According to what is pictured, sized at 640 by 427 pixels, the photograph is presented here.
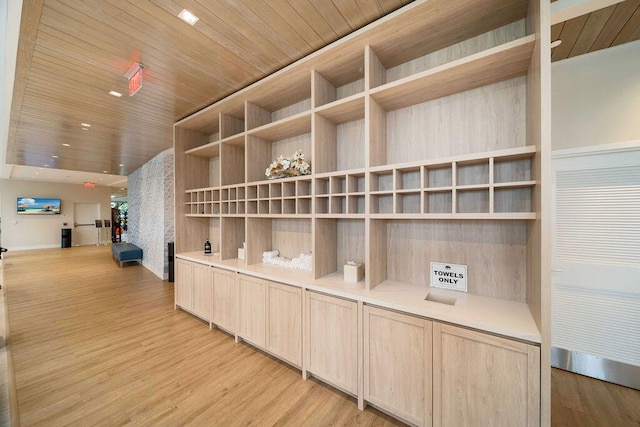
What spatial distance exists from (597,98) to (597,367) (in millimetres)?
2420

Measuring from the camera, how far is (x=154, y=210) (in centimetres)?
631

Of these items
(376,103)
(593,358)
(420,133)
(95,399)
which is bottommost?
(95,399)

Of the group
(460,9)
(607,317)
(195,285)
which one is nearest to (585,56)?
(460,9)

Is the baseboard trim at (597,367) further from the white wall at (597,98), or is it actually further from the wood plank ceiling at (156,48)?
the wood plank ceiling at (156,48)

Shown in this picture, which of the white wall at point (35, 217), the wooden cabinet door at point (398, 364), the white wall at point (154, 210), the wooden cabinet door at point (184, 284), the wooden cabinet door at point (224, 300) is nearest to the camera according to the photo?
the wooden cabinet door at point (398, 364)

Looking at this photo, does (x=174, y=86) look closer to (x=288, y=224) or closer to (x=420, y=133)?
(x=288, y=224)

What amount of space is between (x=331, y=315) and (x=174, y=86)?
290 cm

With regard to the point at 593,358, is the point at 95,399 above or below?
below

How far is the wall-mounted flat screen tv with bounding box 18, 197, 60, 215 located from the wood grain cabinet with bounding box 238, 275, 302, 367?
13.2 m

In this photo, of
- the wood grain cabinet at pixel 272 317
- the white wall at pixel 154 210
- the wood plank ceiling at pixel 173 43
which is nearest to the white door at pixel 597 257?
the wood plank ceiling at pixel 173 43

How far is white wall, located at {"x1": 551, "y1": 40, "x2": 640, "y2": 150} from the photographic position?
2127 mm

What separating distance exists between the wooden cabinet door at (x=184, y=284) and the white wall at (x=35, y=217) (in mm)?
11626

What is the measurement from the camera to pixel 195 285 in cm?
335

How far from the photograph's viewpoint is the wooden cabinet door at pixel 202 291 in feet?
10.2
